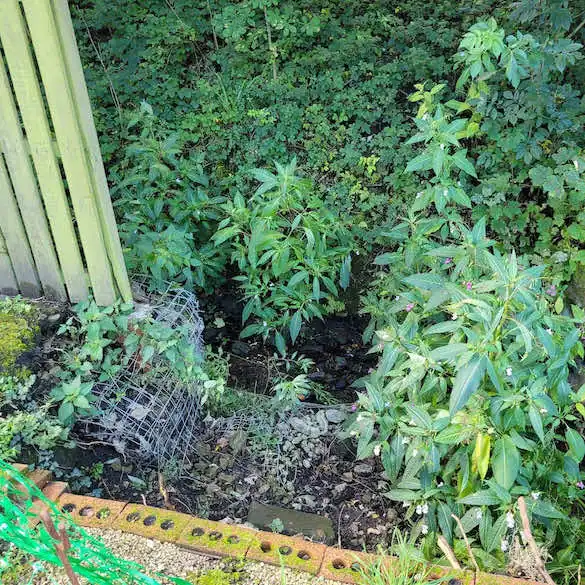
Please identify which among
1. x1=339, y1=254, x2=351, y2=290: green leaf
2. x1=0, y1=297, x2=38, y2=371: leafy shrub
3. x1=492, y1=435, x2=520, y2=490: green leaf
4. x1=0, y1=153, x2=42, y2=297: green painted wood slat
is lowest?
x1=339, y1=254, x2=351, y2=290: green leaf

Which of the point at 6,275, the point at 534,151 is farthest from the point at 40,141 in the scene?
the point at 534,151

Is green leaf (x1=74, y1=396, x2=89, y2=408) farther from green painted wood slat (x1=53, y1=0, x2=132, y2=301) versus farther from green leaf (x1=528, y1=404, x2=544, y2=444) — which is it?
green leaf (x1=528, y1=404, x2=544, y2=444)

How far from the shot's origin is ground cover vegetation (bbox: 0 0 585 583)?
2492 millimetres

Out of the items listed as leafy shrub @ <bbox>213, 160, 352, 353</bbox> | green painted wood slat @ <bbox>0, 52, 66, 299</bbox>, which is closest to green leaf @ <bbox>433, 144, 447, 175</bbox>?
leafy shrub @ <bbox>213, 160, 352, 353</bbox>

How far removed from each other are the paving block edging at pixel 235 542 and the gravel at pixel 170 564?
0.02 m

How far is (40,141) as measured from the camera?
273 centimetres

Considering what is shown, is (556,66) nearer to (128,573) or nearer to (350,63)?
(350,63)

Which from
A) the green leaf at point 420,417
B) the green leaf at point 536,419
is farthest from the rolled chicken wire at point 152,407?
the green leaf at point 536,419

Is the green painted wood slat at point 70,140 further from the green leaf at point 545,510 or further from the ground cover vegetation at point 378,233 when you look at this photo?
the green leaf at point 545,510

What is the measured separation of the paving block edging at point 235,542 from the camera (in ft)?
6.64

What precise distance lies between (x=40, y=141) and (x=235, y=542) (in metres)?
1.95

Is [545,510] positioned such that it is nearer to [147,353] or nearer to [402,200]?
[147,353]

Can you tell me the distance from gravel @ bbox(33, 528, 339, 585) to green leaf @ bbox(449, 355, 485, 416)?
77cm

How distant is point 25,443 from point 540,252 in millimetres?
3168
